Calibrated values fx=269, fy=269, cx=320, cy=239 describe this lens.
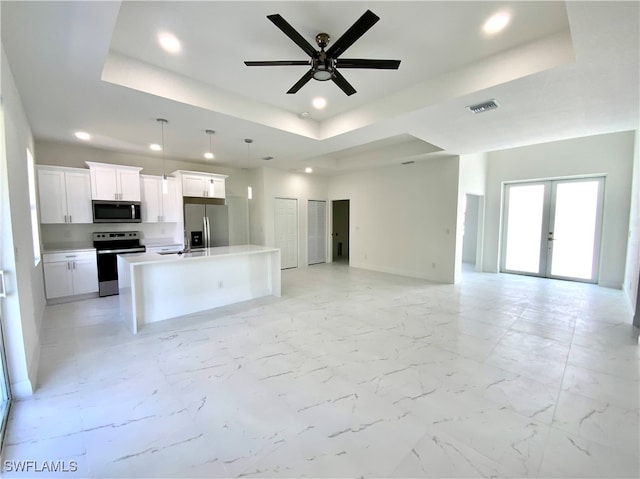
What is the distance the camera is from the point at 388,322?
3.77 meters

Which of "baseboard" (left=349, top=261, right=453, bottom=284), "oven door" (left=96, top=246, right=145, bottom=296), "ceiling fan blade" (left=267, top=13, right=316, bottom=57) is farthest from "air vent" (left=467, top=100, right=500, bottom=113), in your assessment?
"oven door" (left=96, top=246, right=145, bottom=296)

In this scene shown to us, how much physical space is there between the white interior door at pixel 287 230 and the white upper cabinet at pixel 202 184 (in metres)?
1.56

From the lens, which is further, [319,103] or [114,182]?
[114,182]

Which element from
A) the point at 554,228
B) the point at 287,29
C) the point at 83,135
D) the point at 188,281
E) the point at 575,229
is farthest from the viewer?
the point at 554,228

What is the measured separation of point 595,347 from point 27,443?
205 inches

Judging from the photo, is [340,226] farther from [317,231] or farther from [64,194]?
[64,194]

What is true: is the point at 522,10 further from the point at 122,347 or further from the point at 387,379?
the point at 122,347

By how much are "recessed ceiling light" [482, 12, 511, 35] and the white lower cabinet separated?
6.41 m

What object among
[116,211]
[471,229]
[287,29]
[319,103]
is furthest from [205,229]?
[471,229]

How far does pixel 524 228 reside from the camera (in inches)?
271

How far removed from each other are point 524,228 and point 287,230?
245 inches

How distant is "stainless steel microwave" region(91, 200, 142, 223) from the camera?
4969mm

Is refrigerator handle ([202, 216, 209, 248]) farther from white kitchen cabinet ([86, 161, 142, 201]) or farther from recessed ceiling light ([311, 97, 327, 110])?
recessed ceiling light ([311, 97, 327, 110])

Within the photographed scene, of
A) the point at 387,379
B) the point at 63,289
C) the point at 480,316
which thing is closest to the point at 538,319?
the point at 480,316
